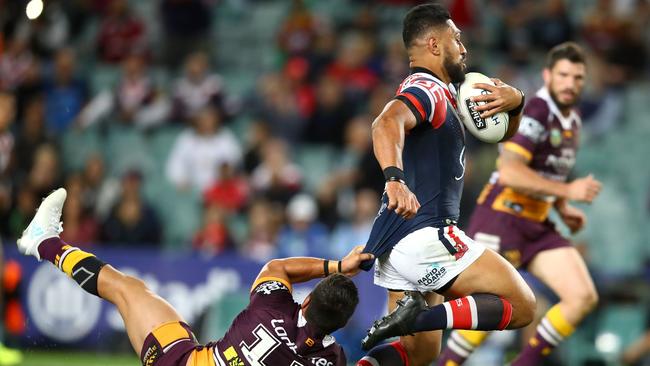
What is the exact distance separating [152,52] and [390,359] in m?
10.7

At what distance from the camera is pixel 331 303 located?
656 centimetres

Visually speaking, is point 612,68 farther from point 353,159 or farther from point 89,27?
point 89,27

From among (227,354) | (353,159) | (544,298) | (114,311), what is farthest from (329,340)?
(353,159)

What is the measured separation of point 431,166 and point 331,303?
1.02 meters

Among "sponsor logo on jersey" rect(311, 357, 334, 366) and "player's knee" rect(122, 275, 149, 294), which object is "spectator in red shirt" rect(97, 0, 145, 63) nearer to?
"player's knee" rect(122, 275, 149, 294)

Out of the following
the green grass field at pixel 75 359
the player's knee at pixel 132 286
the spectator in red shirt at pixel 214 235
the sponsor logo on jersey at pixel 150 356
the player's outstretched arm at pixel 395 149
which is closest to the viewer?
the player's outstretched arm at pixel 395 149

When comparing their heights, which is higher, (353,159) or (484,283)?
(353,159)

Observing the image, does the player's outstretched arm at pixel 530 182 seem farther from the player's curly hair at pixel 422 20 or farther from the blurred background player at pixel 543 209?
the player's curly hair at pixel 422 20

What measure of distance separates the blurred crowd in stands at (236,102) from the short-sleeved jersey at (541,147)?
4.17 meters

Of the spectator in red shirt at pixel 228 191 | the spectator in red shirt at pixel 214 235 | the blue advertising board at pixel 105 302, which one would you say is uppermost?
the spectator in red shirt at pixel 228 191

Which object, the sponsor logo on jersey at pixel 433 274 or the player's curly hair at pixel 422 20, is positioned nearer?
the sponsor logo on jersey at pixel 433 274

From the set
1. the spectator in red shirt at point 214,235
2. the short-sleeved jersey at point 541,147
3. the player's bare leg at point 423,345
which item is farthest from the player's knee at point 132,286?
the spectator in red shirt at point 214,235

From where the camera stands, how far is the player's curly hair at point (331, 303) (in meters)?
6.56

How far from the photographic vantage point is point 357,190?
13508 mm
